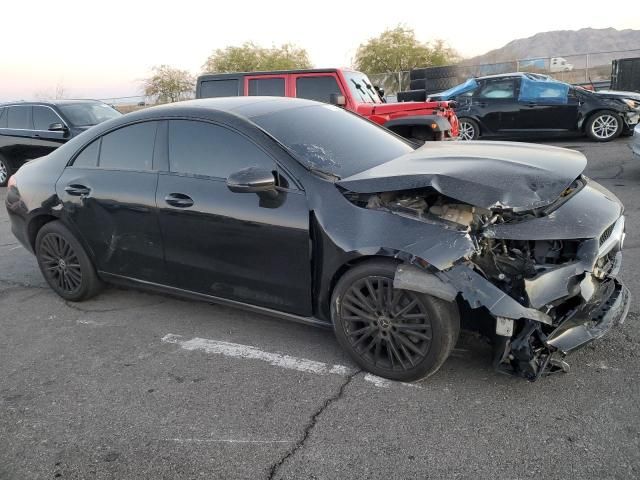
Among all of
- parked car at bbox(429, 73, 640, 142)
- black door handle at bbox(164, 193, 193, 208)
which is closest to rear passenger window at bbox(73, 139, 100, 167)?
black door handle at bbox(164, 193, 193, 208)

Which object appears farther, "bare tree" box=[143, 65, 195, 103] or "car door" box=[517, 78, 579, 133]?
"bare tree" box=[143, 65, 195, 103]

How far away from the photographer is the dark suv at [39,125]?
10.4 metres

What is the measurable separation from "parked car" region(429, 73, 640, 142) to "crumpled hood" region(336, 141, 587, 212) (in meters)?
8.49

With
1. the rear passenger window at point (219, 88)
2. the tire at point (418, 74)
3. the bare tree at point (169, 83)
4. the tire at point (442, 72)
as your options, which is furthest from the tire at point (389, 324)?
the bare tree at point (169, 83)

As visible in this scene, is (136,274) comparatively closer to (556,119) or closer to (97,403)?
(97,403)

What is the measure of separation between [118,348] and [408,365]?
2.09 meters

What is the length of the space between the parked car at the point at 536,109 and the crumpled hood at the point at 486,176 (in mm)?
8486

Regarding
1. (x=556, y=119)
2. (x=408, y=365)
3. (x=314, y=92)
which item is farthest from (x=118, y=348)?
(x=556, y=119)

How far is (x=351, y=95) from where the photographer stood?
369 inches

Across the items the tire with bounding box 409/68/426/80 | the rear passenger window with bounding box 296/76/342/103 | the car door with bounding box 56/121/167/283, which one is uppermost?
the tire with bounding box 409/68/426/80

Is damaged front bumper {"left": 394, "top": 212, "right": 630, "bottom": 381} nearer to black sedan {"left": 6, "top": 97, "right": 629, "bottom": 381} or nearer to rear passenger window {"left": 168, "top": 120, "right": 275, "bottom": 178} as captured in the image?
black sedan {"left": 6, "top": 97, "right": 629, "bottom": 381}

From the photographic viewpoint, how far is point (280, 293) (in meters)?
3.50

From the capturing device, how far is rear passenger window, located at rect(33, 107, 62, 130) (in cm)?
1051

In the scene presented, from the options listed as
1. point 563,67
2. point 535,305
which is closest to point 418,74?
point 563,67
